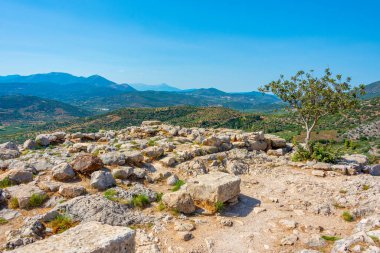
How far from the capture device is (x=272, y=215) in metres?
11.0

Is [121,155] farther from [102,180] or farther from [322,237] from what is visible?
[322,237]

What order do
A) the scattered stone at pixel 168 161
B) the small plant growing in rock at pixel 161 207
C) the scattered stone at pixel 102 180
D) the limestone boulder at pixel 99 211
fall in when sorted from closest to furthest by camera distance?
the limestone boulder at pixel 99 211 → the small plant growing in rock at pixel 161 207 → the scattered stone at pixel 102 180 → the scattered stone at pixel 168 161

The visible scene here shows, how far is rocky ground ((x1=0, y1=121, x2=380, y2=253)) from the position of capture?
8.20 m

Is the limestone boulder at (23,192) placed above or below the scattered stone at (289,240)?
above

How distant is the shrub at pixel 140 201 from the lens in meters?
11.1

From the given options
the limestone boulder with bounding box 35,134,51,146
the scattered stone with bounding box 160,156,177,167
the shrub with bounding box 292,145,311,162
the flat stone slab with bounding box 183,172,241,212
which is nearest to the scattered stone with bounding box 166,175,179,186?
the flat stone slab with bounding box 183,172,241,212

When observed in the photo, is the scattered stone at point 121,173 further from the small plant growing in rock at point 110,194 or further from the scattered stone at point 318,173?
the scattered stone at point 318,173

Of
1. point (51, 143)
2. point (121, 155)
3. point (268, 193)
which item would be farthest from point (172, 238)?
point (51, 143)

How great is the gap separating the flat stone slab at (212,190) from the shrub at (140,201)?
1.86m

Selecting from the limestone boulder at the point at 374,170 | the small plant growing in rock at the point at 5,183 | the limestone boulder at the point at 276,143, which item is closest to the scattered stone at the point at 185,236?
the small plant growing in rock at the point at 5,183

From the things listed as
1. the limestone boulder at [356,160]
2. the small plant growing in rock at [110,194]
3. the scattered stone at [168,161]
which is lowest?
the limestone boulder at [356,160]

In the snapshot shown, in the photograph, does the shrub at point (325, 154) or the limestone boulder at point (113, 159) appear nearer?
the limestone boulder at point (113, 159)

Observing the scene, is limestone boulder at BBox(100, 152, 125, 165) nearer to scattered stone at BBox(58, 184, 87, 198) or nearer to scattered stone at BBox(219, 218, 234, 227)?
scattered stone at BBox(58, 184, 87, 198)

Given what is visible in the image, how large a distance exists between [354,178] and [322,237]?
733 centimetres
